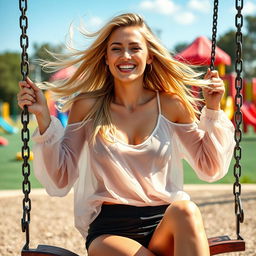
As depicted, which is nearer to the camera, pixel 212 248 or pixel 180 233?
pixel 180 233

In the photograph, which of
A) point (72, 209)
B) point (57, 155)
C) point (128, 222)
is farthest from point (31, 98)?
point (72, 209)

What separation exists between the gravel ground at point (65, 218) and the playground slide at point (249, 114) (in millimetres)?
8373

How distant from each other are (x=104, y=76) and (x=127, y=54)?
29 cm

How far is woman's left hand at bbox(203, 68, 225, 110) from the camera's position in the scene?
8.86 feet

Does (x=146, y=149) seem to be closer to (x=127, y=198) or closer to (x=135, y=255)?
(x=127, y=198)

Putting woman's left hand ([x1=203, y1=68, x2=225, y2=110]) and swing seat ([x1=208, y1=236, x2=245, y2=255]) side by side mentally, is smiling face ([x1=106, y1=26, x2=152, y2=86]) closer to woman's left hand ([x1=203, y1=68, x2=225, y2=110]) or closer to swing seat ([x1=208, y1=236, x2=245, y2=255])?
woman's left hand ([x1=203, y1=68, x2=225, y2=110])

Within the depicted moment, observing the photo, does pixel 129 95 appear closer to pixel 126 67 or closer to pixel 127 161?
pixel 126 67

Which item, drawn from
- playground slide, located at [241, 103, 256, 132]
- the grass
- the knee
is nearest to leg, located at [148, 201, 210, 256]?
the knee

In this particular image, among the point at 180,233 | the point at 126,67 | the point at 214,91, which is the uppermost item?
the point at 126,67

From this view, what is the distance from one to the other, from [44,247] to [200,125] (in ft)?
3.45

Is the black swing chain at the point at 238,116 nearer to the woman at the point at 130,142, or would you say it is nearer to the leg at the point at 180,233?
the woman at the point at 130,142

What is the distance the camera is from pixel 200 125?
9.22ft

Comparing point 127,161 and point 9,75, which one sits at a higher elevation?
point 9,75

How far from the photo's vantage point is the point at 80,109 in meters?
2.71
